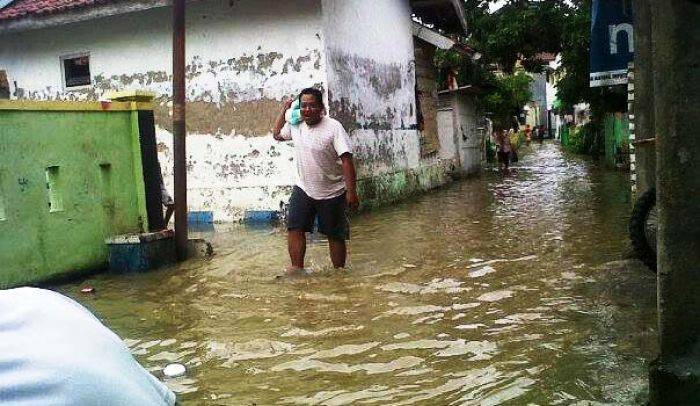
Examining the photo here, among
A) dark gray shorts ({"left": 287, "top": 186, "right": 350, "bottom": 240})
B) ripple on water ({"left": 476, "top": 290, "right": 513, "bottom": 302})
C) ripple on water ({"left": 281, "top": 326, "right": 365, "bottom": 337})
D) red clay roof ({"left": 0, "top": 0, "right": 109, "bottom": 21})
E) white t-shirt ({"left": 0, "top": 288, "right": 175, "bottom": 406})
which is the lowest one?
ripple on water ({"left": 281, "top": 326, "right": 365, "bottom": 337})

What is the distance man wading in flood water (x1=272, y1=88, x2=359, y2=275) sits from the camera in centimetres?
648

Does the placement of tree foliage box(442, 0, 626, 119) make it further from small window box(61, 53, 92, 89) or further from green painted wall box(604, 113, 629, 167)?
small window box(61, 53, 92, 89)

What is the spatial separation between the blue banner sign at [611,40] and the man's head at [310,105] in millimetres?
3121

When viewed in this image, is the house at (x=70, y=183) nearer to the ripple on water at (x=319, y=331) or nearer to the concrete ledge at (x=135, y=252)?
the concrete ledge at (x=135, y=252)

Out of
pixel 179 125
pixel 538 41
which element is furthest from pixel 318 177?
pixel 538 41

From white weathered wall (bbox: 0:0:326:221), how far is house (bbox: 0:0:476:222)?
0.06ft

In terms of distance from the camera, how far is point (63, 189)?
285 inches

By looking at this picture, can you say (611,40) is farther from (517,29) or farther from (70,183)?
(517,29)

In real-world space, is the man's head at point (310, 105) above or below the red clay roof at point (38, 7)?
below

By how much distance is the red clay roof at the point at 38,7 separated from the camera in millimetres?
11270

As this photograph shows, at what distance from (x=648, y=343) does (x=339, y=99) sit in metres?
8.03

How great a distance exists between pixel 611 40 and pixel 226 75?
6374mm

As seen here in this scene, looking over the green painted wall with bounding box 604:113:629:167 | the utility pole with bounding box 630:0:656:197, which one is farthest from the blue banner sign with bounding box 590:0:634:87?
the green painted wall with bounding box 604:113:629:167

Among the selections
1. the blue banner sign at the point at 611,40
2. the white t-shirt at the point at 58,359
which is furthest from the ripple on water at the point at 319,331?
the blue banner sign at the point at 611,40
